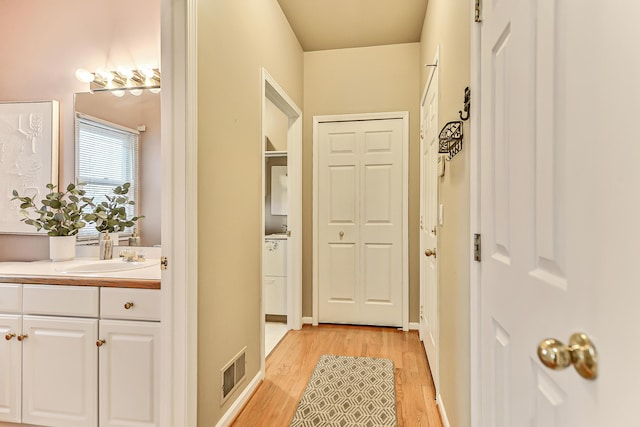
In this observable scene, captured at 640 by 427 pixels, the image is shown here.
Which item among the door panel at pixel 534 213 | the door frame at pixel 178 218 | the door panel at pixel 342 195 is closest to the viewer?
the door panel at pixel 534 213

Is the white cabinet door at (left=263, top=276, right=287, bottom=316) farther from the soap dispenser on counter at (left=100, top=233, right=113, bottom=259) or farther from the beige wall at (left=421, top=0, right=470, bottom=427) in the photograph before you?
the beige wall at (left=421, top=0, right=470, bottom=427)

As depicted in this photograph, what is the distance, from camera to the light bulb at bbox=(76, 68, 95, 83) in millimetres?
2400

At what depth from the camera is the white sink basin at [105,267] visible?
1.84 meters

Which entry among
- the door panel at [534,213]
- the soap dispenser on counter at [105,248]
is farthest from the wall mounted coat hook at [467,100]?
the soap dispenser on counter at [105,248]

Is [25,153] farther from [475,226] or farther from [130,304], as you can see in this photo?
[475,226]

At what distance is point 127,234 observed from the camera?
93.7 inches

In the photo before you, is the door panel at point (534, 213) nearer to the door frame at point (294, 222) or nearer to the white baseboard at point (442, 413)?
the white baseboard at point (442, 413)

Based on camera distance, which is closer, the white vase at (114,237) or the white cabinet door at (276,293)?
the white vase at (114,237)

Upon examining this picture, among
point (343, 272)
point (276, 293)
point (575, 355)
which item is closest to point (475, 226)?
point (575, 355)

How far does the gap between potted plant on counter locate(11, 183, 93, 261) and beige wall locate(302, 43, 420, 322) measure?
1949 mm

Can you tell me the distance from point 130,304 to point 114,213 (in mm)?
1011

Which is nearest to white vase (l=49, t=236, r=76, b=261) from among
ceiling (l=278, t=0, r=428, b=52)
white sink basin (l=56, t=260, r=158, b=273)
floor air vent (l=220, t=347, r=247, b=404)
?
white sink basin (l=56, t=260, r=158, b=273)

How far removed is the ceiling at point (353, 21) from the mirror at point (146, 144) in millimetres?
1409

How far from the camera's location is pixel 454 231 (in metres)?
1.68
